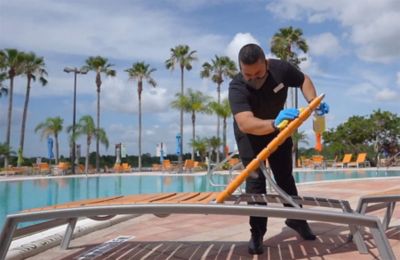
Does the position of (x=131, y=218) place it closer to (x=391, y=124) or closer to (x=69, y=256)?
(x=69, y=256)

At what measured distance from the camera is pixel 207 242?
12.2 ft

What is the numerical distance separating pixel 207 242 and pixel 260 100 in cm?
136

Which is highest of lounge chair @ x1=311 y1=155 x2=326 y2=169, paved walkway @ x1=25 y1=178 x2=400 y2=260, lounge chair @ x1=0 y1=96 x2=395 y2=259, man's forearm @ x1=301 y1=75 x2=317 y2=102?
man's forearm @ x1=301 y1=75 x2=317 y2=102

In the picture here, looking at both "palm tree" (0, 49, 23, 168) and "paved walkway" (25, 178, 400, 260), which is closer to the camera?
"paved walkway" (25, 178, 400, 260)

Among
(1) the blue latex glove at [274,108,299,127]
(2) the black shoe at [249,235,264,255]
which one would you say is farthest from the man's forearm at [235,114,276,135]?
(2) the black shoe at [249,235,264,255]

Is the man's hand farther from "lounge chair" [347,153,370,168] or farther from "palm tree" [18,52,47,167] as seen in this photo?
"palm tree" [18,52,47,167]

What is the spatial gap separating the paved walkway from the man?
0.35m

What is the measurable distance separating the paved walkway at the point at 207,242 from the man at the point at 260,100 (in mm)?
346

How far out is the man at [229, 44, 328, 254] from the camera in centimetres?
280

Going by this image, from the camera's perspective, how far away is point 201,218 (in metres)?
5.07

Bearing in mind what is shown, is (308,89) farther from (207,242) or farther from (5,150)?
(5,150)

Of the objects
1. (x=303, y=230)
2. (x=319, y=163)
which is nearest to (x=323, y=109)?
(x=303, y=230)

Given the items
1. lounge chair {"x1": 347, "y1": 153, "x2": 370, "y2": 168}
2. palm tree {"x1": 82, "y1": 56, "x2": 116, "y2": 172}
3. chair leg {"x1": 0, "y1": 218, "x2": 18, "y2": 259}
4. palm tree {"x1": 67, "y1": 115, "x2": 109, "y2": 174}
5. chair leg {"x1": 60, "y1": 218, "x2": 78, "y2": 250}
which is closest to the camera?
chair leg {"x1": 0, "y1": 218, "x2": 18, "y2": 259}

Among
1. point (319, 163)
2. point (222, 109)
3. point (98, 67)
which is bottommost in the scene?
point (319, 163)
